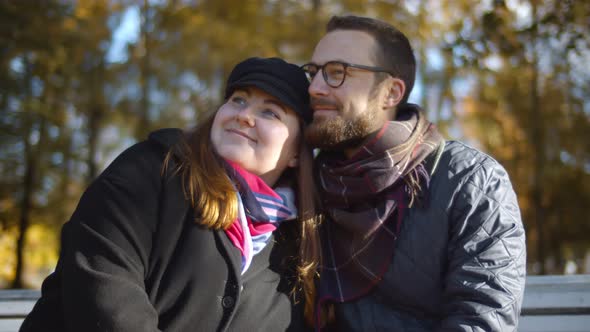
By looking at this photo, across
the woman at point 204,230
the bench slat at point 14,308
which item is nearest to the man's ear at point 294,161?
the woman at point 204,230

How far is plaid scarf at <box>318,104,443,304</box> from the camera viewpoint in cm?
273

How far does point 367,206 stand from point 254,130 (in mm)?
618

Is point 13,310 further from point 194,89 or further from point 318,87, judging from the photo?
point 194,89

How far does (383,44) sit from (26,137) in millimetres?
7628

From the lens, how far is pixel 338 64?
9.93 ft

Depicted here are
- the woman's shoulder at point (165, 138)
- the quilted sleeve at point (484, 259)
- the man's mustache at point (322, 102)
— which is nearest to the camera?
the quilted sleeve at point (484, 259)

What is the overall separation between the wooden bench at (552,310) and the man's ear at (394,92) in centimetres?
122

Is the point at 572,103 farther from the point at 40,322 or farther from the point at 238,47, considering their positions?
the point at 40,322

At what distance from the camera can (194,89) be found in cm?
952

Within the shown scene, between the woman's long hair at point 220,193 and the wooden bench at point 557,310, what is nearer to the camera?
the woman's long hair at point 220,193

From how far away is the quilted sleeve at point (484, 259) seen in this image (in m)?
2.41

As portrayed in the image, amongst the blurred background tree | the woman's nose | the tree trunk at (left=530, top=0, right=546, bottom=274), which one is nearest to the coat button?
the woman's nose

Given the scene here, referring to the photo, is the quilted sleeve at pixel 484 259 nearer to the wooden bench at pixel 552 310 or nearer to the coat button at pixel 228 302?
the wooden bench at pixel 552 310

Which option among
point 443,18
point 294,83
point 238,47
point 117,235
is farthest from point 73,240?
point 443,18
